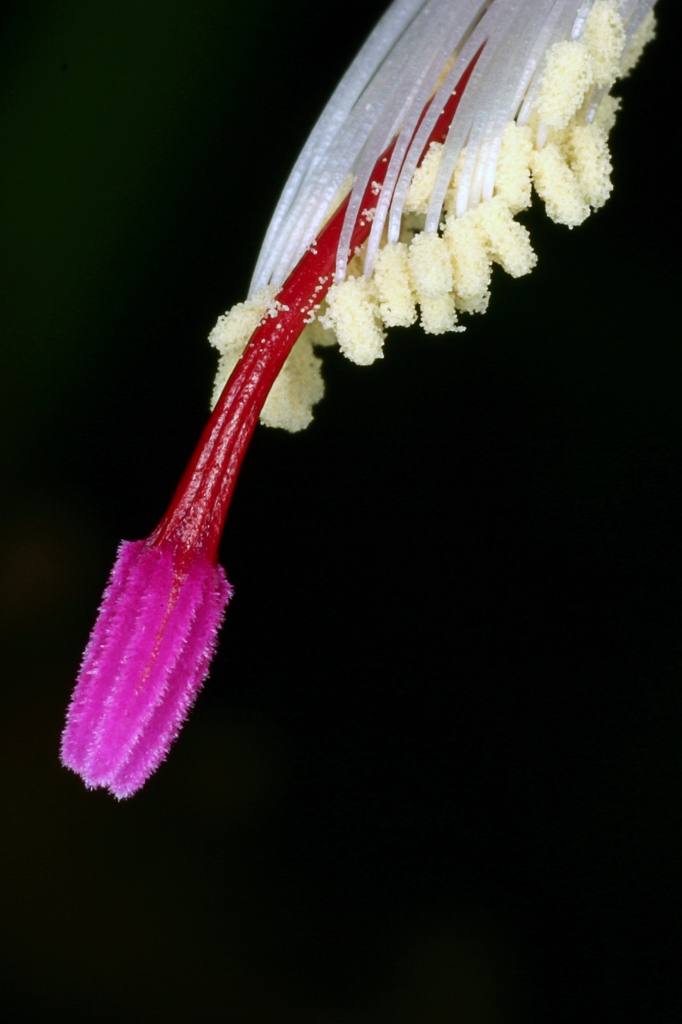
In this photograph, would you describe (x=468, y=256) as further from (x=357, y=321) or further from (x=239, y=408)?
(x=239, y=408)

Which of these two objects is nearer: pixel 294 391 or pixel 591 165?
pixel 591 165

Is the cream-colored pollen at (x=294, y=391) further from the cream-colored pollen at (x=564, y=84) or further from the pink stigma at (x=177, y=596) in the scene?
the cream-colored pollen at (x=564, y=84)

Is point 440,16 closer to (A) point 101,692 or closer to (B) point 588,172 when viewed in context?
(B) point 588,172

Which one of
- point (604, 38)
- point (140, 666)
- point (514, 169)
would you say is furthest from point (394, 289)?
point (140, 666)

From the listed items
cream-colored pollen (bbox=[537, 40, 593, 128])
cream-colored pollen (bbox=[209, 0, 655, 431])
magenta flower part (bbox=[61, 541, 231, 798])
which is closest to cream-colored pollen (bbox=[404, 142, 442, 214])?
cream-colored pollen (bbox=[209, 0, 655, 431])

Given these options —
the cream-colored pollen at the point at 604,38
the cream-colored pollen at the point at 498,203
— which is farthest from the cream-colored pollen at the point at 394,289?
the cream-colored pollen at the point at 604,38

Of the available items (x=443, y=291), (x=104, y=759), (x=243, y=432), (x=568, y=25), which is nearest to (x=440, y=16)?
(x=568, y=25)
